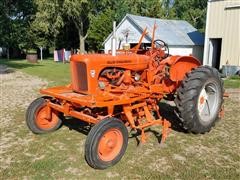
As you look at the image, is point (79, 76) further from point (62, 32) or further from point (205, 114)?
point (62, 32)

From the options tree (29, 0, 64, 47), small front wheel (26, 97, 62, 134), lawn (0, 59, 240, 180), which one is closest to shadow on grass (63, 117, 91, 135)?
lawn (0, 59, 240, 180)

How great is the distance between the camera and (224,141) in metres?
5.71

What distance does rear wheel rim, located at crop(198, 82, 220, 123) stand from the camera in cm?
605

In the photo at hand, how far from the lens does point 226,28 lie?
16969mm

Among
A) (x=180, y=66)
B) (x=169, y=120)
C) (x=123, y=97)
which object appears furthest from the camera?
(x=169, y=120)

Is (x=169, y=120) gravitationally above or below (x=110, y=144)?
below

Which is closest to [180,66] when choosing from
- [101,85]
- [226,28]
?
[101,85]

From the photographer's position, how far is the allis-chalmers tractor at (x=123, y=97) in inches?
184

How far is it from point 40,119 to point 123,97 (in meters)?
1.80

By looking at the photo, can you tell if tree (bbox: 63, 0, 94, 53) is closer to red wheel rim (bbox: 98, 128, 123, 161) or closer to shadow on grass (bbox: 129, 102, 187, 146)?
shadow on grass (bbox: 129, 102, 187, 146)

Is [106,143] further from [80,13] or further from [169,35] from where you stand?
[80,13]

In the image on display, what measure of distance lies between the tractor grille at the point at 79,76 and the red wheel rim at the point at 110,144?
91cm

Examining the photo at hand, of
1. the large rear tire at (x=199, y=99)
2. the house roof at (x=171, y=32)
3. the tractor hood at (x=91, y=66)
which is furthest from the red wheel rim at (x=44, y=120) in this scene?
the house roof at (x=171, y=32)

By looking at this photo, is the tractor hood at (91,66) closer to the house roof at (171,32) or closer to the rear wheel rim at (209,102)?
the rear wheel rim at (209,102)
